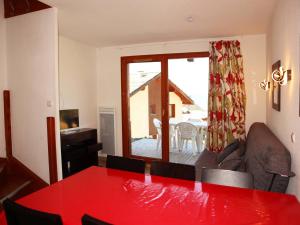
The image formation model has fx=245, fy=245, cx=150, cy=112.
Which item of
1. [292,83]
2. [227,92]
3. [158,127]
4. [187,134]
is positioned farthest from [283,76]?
[158,127]

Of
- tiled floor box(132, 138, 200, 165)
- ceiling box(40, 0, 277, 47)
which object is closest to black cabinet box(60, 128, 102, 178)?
tiled floor box(132, 138, 200, 165)

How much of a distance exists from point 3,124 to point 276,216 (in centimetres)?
358

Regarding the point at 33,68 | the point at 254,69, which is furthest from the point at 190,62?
the point at 33,68

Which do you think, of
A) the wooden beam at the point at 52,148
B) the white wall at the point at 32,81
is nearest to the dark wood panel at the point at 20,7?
the white wall at the point at 32,81

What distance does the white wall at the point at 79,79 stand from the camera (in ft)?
14.4

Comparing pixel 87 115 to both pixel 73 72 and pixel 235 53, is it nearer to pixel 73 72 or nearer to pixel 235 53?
pixel 73 72

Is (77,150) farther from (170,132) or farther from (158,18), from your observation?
(158,18)

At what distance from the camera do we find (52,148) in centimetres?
299

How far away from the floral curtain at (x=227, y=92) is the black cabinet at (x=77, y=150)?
2.18 meters

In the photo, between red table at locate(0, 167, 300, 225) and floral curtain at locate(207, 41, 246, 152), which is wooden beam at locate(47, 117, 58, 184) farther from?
floral curtain at locate(207, 41, 246, 152)

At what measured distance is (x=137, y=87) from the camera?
16.8 ft

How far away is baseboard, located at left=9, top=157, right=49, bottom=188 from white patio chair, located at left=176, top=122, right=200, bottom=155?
8.84 ft

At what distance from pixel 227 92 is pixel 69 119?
9.29 feet

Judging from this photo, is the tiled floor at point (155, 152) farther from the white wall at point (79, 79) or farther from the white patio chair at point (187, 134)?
the white wall at point (79, 79)
